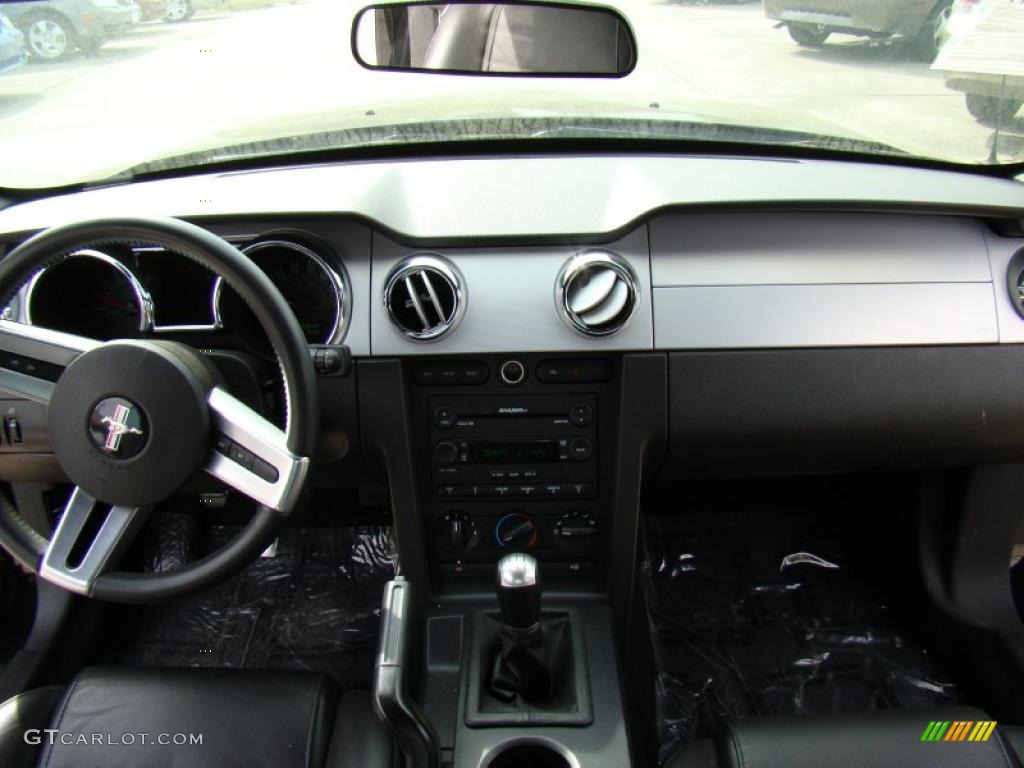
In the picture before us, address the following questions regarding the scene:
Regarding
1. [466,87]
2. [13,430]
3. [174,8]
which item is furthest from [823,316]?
[174,8]

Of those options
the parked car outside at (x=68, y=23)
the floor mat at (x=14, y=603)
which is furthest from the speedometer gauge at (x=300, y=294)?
the parked car outside at (x=68, y=23)

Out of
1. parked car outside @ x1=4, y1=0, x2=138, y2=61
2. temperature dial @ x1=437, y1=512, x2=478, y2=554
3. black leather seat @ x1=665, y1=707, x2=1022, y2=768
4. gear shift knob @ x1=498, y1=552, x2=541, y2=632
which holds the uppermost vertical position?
parked car outside @ x1=4, y1=0, x2=138, y2=61

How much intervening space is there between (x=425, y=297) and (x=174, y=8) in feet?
10.6

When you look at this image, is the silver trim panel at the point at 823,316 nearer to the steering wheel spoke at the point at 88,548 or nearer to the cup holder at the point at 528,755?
the cup holder at the point at 528,755

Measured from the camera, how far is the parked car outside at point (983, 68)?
2.27 meters

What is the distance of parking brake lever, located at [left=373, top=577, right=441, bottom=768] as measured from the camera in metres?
1.37

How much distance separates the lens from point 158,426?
54.3 inches

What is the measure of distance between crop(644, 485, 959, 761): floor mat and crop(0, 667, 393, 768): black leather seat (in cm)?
91

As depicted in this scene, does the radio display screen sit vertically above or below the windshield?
below

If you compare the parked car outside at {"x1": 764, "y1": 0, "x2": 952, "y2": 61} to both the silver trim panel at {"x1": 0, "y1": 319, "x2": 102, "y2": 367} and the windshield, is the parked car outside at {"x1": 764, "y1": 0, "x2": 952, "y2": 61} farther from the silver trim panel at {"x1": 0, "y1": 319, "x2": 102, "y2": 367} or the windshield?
the silver trim panel at {"x1": 0, "y1": 319, "x2": 102, "y2": 367}

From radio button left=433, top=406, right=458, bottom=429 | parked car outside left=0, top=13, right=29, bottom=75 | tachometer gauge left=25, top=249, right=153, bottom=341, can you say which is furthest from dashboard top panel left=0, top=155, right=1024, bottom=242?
parked car outside left=0, top=13, right=29, bottom=75

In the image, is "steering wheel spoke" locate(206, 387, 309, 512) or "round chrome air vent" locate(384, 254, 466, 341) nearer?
"steering wheel spoke" locate(206, 387, 309, 512)

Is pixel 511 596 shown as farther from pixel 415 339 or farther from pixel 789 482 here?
pixel 789 482

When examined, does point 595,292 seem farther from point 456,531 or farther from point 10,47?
point 10,47
